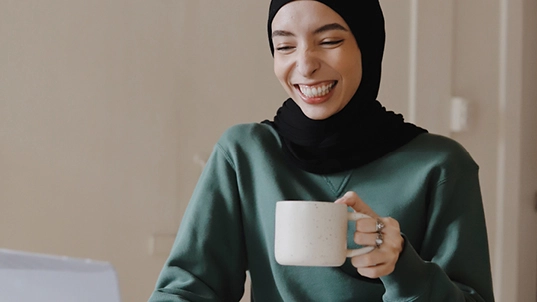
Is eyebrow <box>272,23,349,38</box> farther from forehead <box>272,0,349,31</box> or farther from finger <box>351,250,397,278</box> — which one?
finger <box>351,250,397,278</box>

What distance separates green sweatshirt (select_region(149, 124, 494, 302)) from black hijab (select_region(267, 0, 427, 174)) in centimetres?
2

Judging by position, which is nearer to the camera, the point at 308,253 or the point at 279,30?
the point at 308,253

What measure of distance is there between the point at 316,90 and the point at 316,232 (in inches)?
15.2

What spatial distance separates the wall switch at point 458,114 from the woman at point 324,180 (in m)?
1.31

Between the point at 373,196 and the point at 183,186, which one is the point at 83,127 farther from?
the point at 373,196

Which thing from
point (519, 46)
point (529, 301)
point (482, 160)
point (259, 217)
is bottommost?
point (529, 301)

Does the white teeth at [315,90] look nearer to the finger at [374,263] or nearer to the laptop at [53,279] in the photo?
the finger at [374,263]

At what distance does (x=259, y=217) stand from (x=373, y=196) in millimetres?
197

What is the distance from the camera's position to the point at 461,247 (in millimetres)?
1198

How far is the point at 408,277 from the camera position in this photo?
104 cm

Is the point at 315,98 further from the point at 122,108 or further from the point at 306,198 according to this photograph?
the point at 122,108

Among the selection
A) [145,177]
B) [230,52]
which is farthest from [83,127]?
[230,52]

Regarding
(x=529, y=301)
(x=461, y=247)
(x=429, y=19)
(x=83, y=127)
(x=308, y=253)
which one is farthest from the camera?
(x=529, y=301)

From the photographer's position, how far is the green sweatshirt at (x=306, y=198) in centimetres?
121
